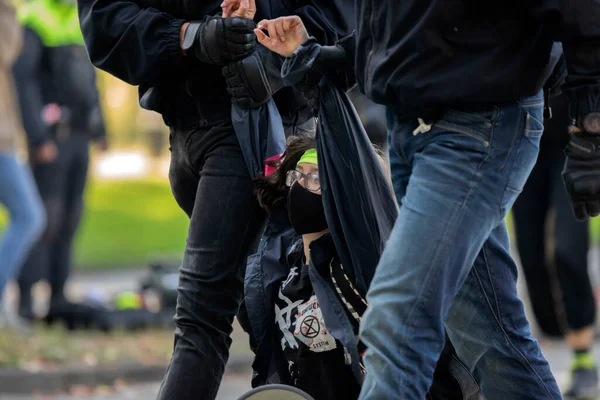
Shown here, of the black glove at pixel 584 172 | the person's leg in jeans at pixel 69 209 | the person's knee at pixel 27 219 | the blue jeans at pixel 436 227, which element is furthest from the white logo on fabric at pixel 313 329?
the person's leg in jeans at pixel 69 209

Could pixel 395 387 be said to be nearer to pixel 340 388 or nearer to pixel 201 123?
pixel 340 388

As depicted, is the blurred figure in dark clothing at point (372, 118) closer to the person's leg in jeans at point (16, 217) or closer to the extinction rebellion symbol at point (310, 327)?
the person's leg in jeans at point (16, 217)

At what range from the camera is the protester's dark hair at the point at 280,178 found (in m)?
3.84

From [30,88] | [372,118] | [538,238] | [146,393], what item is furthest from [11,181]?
[538,238]

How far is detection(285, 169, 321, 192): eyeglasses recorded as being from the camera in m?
3.88

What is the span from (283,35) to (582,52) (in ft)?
3.11

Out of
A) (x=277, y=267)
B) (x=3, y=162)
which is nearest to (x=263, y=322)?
(x=277, y=267)

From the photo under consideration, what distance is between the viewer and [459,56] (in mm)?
3035

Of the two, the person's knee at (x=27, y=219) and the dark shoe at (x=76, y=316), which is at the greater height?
the person's knee at (x=27, y=219)

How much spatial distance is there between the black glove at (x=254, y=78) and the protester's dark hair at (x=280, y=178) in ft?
0.63

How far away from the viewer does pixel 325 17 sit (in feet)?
12.9

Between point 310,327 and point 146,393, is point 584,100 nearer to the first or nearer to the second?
point 310,327

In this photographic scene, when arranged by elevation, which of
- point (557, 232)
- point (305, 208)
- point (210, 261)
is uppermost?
point (305, 208)

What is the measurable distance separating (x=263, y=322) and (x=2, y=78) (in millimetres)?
4457
